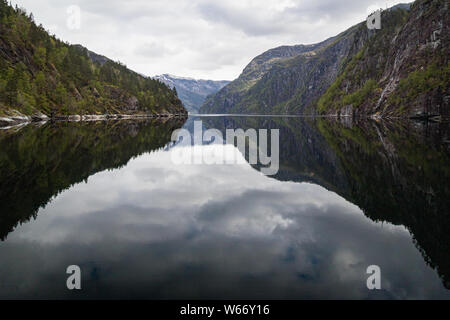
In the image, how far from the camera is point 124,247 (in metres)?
10.7

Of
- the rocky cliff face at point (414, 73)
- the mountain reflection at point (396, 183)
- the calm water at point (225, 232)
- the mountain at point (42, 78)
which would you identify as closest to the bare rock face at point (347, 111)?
the rocky cliff face at point (414, 73)

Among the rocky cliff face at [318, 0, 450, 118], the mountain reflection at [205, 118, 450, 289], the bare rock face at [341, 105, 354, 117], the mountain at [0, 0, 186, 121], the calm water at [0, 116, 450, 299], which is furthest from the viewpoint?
the bare rock face at [341, 105, 354, 117]

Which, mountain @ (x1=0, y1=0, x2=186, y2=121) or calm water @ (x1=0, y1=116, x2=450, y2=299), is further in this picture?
mountain @ (x1=0, y1=0, x2=186, y2=121)

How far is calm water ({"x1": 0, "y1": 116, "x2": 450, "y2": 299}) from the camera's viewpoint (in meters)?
8.20

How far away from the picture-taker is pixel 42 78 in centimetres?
11012

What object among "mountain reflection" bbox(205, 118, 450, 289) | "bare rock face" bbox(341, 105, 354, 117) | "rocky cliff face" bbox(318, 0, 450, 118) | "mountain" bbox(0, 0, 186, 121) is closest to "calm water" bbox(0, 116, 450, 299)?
"mountain reflection" bbox(205, 118, 450, 289)

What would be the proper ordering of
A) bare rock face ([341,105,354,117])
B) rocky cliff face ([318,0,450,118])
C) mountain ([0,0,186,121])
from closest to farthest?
mountain ([0,0,186,121]), rocky cliff face ([318,0,450,118]), bare rock face ([341,105,354,117])

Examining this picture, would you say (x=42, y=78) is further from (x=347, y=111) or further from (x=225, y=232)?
(x=347, y=111)

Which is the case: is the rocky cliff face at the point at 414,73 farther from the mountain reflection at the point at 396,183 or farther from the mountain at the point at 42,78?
the mountain at the point at 42,78

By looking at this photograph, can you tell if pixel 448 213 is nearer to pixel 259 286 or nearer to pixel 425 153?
pixel 259 286

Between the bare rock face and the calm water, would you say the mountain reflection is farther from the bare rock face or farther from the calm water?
the bare rock face

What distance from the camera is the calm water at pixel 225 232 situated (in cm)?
820

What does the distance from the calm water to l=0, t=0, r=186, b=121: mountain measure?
7438 centimetres

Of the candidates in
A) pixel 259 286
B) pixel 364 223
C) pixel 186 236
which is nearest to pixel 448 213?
pixel 364 223
